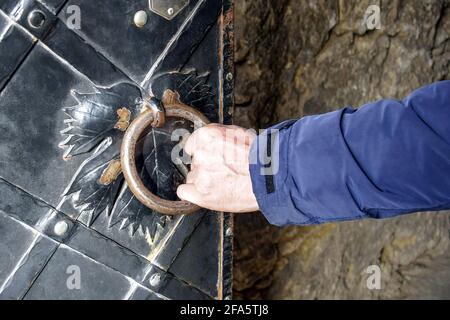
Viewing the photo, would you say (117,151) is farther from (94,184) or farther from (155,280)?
(155,280)

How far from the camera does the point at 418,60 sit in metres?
1.14

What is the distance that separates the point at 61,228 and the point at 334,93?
68cm

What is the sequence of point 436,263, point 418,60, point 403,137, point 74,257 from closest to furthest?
point 403,137 → point 74,257 → point 418,60 → point 436,263

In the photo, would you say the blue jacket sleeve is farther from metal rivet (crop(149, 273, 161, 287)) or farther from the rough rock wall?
the rough rock wall

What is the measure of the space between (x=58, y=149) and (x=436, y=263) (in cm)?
88

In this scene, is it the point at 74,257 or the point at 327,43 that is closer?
the point at 74,257

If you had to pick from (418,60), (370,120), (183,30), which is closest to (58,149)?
(183,30)

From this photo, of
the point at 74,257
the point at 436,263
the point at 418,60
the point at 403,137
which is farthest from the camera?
the point at 436,263

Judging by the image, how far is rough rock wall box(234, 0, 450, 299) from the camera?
1.13m

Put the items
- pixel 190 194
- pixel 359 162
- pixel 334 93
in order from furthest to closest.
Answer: pixel 334 93 → pixel 190 194 → pixel 359 162

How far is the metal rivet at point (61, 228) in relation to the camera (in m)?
0.72

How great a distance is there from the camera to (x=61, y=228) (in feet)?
2.36

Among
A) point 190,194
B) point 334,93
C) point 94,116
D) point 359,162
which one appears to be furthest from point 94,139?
point 334,93

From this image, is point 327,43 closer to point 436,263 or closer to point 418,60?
point 418,60
